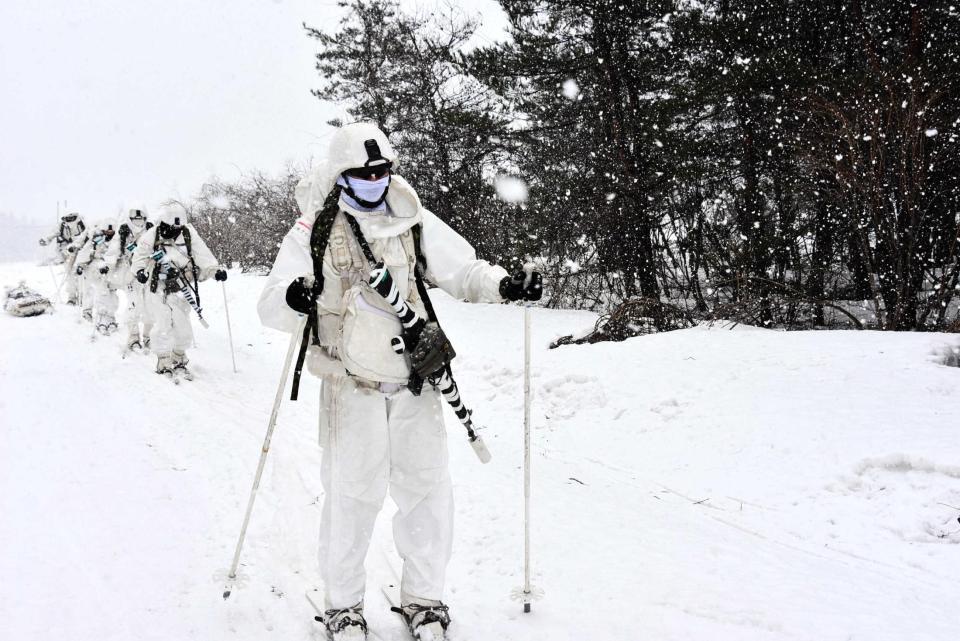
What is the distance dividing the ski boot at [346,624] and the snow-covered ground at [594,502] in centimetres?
21

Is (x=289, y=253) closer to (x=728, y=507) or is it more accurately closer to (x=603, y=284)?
(x=728, y=507)

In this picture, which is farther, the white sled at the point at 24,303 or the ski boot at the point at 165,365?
the white sled at the point at 24,303

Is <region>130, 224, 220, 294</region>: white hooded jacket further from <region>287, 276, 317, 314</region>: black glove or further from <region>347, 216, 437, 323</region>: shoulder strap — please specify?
<region>287, 276, 317, 314</region>: black glove

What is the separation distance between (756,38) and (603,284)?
5.63 metres

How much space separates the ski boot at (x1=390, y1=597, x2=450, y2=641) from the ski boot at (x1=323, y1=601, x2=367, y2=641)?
216 millimetres

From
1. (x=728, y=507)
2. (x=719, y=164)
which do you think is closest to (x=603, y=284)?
(x=719, y=164)

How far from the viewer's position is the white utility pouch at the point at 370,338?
111 inches

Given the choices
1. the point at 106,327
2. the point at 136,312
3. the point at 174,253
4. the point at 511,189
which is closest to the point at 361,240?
the point at 174,253

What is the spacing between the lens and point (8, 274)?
26.0 metres

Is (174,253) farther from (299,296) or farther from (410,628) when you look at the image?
(410,628)

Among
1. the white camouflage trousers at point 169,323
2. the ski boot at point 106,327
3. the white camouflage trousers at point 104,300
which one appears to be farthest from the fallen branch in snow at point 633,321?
the white camouflage trousers at point 104,300

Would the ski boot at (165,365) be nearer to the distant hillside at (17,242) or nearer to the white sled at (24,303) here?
the white sled at (24,303)

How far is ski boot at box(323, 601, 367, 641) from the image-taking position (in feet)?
8.96

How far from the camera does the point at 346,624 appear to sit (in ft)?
9.05
